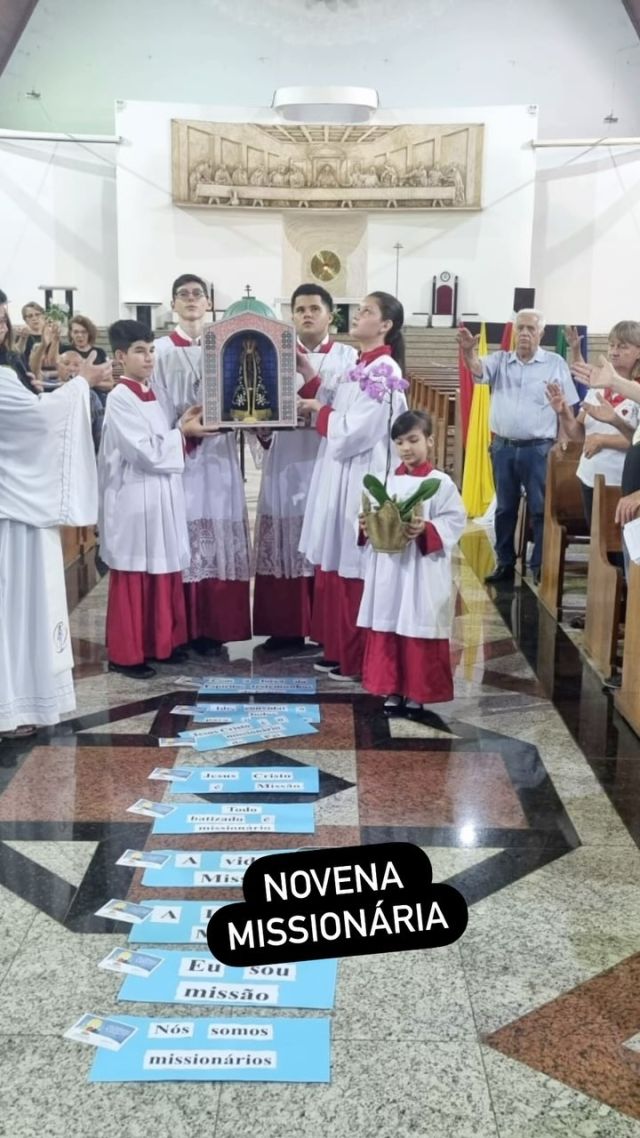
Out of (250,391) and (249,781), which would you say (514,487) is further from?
(249,781)

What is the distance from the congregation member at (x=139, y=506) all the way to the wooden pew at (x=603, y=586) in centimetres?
202

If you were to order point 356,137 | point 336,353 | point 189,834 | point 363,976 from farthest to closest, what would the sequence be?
1. point 356,137
2. point 336,353
3. point 189,834
4. point 363,976

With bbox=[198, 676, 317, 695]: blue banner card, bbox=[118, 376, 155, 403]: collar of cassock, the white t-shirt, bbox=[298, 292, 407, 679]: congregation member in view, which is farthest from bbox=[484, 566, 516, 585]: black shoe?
bbox=[118, 376, 155, 403]: collar of cassock

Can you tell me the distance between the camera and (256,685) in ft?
17.2

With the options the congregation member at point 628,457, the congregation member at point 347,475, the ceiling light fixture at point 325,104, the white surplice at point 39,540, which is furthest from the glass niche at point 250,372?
the ceiling light fixture at point 325,104

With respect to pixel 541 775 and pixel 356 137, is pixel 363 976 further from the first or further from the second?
pixel 356 137

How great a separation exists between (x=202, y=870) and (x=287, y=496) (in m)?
2.64

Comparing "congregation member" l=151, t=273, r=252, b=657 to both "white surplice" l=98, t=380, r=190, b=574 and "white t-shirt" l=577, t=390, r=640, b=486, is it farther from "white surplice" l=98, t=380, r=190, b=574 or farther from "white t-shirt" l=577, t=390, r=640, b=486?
"white t-shirt" l=577, t=390, r=640, b=486

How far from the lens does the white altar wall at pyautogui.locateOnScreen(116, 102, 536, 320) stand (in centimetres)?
1966

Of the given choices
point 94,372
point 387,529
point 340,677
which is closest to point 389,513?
point 387,529

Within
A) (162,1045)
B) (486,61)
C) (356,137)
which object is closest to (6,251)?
(356,137)

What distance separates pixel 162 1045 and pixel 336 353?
12.3 ft

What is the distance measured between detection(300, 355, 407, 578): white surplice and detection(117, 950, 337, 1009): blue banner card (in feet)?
8.20

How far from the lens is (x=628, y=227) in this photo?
2048cm
